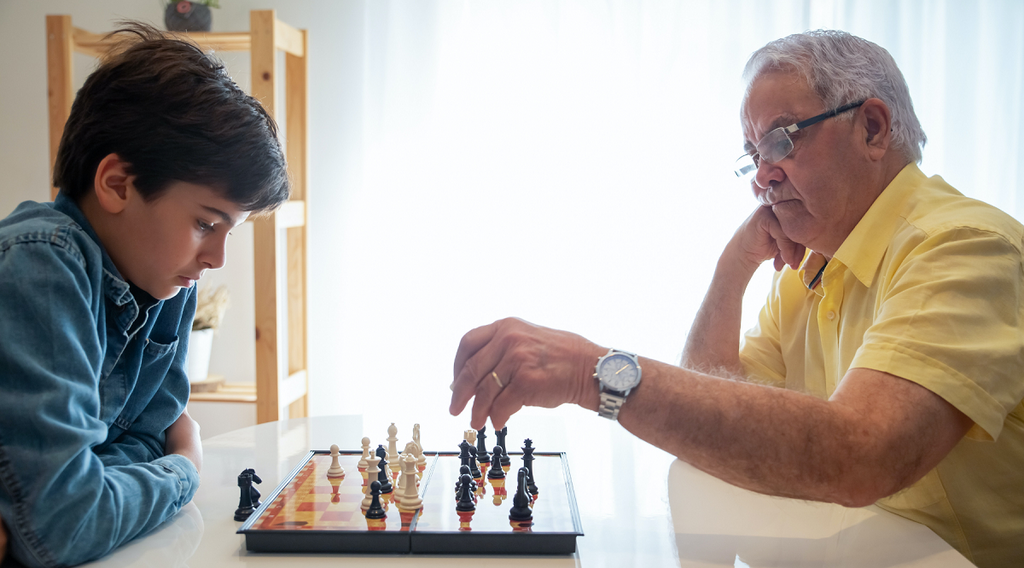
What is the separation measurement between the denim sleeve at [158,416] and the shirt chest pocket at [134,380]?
0.01 meters

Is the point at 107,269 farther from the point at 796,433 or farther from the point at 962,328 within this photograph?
the point at 962,328

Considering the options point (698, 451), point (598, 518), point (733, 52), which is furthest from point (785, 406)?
point (733, 52)

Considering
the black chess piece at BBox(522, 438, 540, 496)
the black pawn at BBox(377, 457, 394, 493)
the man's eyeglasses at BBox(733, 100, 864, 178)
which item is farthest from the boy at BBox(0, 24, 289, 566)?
the man's eyeglasses at BBox(733, 100, 864, 178)

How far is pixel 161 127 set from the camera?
1.12m

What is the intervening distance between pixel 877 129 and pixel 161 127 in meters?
1.28

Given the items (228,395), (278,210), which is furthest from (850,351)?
(228,395)

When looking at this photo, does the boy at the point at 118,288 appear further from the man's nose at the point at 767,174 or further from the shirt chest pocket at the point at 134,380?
the man's nose at the point at 767,174

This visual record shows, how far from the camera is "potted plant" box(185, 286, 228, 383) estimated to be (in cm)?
277

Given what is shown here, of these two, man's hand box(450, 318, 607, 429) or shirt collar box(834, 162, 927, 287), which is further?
shirt collar box(834, 162, 927, 287)

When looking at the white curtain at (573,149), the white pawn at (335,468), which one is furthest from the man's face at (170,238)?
the white curtain at (573,149)

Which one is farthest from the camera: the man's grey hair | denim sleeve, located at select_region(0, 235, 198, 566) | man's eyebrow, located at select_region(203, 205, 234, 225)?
the man's grey hair

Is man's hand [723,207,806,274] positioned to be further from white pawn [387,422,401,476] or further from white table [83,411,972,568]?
white pawn [387,422,401,476]

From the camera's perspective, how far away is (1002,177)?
2.84 m

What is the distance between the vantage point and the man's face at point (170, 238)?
111 cm
